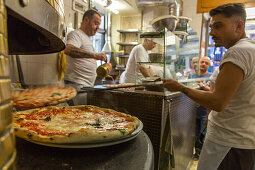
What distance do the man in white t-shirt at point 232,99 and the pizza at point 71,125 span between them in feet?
2.31

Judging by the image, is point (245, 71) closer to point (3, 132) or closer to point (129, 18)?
point (3, 132)

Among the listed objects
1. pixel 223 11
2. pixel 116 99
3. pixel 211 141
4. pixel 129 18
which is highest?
pixel 129 18

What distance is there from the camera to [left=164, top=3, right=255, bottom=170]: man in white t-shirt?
1275mm

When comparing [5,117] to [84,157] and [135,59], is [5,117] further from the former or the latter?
[135,59]

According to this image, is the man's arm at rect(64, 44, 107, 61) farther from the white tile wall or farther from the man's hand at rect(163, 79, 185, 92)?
the white tile wall

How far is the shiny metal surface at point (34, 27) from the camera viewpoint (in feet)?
1.39

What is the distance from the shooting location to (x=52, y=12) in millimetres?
560

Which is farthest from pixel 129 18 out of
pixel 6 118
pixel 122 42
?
pixel 6 118

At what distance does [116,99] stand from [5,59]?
1.87 metres

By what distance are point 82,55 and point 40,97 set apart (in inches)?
60.8

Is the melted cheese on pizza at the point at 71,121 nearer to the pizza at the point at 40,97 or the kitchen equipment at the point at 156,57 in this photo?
the pizza at the point at 40,97

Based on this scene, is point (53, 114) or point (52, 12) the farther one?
point (53, 114)

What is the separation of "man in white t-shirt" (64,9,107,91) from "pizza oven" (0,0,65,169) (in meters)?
1.47

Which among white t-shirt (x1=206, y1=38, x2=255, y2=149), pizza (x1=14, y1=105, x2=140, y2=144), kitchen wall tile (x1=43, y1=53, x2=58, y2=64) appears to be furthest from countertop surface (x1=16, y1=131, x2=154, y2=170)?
kitchen wall tile (x1=43, y1=53, x2=58, y2=64)
